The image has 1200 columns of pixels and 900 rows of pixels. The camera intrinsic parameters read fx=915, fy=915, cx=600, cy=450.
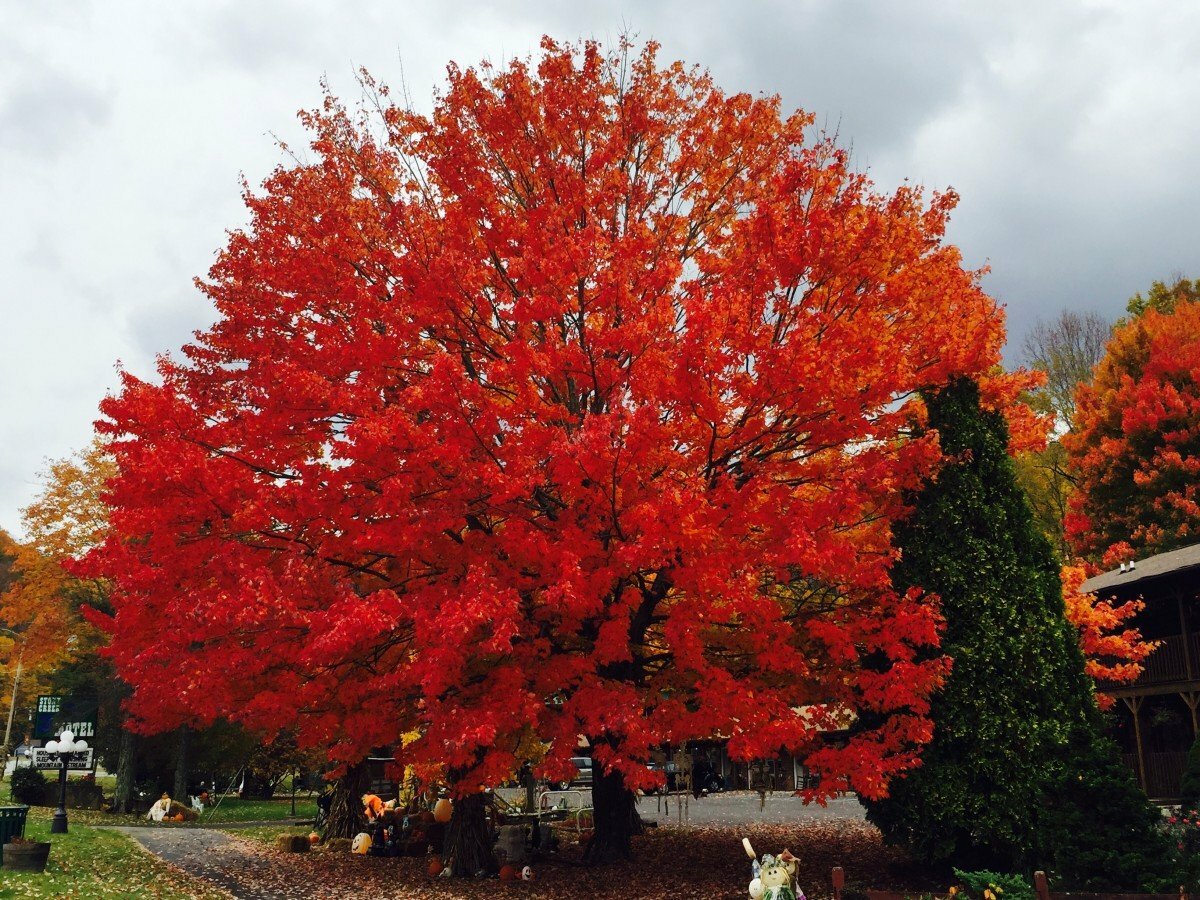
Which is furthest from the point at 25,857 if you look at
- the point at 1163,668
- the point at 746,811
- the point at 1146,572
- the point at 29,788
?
the point at 1163,668

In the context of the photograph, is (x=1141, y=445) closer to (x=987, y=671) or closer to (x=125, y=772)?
(x=987, y=671)

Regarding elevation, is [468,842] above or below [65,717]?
below

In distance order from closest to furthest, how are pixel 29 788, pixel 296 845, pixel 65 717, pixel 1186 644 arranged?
1. pixel 296 845
2. pixel 1186 644
3. pixel 29 788
4. pixel 65 717

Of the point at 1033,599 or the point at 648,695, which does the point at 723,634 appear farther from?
the point at 1033,599

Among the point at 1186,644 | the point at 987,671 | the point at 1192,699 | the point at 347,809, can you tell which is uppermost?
the point at 1186,644

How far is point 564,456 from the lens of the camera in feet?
35.4

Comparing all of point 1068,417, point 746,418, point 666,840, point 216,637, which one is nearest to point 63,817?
point 216,637

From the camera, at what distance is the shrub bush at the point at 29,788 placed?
3331 cm

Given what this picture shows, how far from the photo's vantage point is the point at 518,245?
13992mm

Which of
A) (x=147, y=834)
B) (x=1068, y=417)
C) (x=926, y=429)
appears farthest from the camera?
(x=1068, y=417)

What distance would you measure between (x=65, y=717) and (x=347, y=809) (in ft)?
61.5

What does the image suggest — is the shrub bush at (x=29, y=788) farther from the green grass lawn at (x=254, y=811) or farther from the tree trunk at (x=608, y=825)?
the tree trunk at (x=608, y=825)

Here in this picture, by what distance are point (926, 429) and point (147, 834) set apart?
943 inches

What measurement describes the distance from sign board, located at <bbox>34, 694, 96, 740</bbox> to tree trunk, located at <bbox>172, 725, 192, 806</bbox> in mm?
3420
